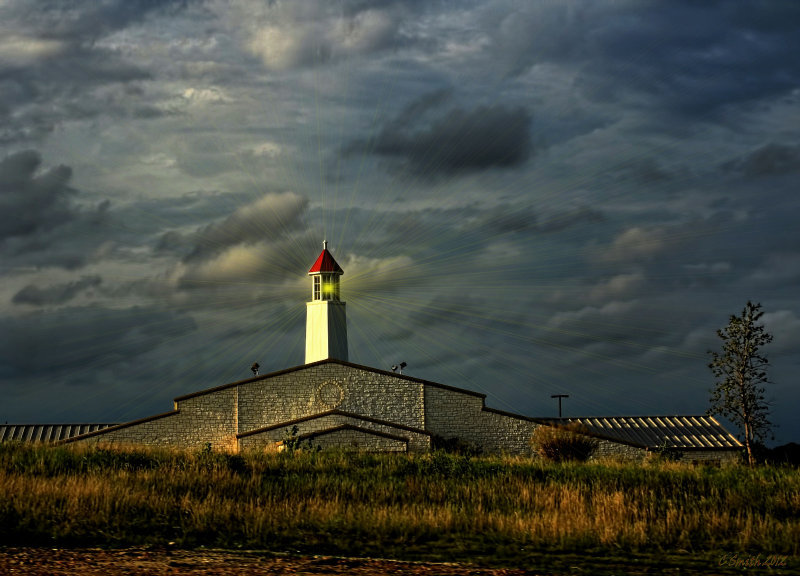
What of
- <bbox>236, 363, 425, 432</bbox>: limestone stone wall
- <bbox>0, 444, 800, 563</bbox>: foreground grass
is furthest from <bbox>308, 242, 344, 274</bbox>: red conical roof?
<bbox>0, 444, 800, 563</bbox>: foreground grass

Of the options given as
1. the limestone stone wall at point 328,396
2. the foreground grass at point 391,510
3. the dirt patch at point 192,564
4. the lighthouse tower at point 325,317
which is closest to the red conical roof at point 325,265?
the lighthouse tower at point 325,317

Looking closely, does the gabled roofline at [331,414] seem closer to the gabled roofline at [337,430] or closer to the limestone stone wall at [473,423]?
the gabled roofline at [337,430]

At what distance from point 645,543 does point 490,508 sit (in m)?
4.04

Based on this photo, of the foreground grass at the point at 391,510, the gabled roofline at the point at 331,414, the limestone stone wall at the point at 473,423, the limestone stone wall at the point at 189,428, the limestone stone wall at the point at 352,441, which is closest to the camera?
the foreground grass at the point at 391,510

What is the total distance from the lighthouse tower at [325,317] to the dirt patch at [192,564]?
126 feet

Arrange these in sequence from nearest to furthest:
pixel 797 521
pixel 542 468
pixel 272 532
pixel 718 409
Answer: pixel 272 532
pixel 797 521
pixel 542 468
pixel 718 409

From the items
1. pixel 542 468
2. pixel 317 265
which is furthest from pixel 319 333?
pixel 542 468

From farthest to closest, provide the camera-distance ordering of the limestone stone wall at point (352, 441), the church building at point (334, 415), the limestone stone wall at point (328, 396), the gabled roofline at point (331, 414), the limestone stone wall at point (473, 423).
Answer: the limestone stone wall at point (473, 423)
the limestone stone wall at point (328, 396)
the church building at point (334, 415)
the gabled roofline at point (331, 414)
the limestone stone wall at point (352, 441)

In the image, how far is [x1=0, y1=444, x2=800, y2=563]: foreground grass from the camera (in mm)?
14836

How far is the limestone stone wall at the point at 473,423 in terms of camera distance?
4722cm

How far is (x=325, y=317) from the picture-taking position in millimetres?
52312

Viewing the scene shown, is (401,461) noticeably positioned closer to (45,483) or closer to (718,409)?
(45,483)

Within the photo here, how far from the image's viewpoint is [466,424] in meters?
47.6

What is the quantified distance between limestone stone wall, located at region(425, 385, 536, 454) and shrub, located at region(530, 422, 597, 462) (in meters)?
1.08
